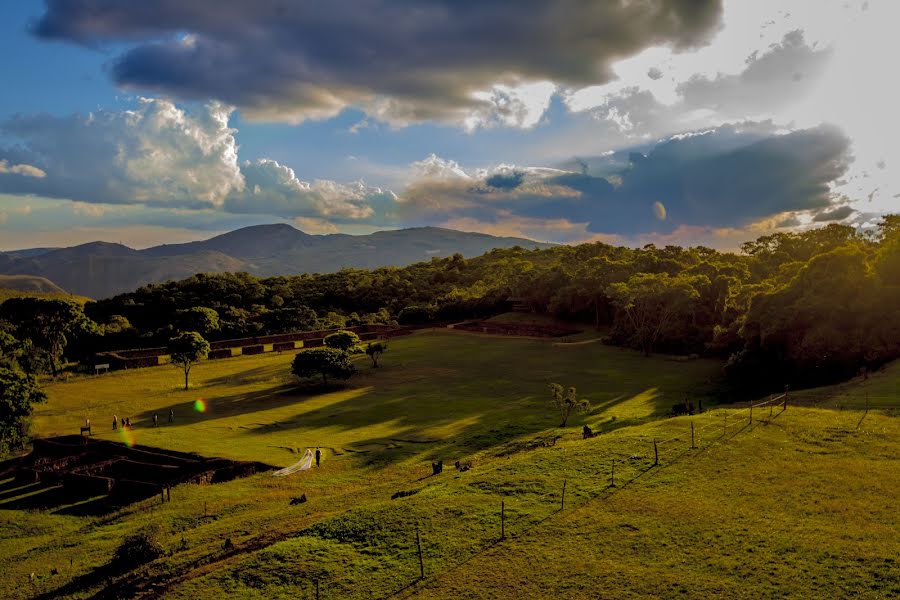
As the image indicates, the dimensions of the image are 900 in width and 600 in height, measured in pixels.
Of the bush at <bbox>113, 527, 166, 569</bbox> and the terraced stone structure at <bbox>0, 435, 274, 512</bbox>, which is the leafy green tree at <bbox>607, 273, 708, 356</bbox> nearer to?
the terraced stone structure at <bbox>0, 435, 274, 512</bbox>

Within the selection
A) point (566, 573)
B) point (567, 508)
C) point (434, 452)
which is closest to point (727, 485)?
point (567, 508)

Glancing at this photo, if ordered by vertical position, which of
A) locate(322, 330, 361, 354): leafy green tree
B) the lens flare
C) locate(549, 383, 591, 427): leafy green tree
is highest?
locate(322, 330, 361, 354): leafy green tree

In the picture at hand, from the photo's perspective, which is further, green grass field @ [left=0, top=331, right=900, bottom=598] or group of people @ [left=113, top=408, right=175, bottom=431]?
group of people @ [left=113, top=408, right=175, bottom=431]

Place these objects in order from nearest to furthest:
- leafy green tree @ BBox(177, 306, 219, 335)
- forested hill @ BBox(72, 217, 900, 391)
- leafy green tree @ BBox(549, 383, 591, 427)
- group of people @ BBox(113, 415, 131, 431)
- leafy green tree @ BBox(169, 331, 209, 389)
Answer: leafy green tree @ BBox(549, 383, 591, 427)
group of people @ BBox(113, 415, 131, 431)
forested hill @ BBox(72, 217, 900, 391)
leafy green tree @ BBox(169, 331, 209, 389)
leafy green tree @ BBox(177, 306, 219, 335)

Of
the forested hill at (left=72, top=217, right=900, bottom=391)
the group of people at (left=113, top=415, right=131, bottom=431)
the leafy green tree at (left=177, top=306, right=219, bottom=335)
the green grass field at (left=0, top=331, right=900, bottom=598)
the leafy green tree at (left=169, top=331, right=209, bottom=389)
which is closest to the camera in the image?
the green grass field at (left=0, top=331, right=900, bottom=598)

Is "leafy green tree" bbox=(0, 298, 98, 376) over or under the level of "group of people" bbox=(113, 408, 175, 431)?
over

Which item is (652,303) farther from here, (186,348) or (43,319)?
(43,319)

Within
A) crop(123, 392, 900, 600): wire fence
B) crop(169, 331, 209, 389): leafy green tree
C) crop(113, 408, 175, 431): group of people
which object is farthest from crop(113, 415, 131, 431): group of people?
crop(123, 392, 900, 600): wire fence
